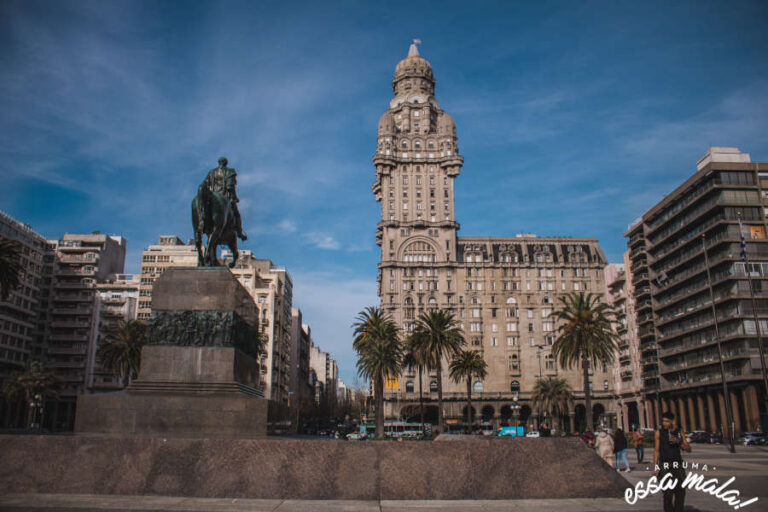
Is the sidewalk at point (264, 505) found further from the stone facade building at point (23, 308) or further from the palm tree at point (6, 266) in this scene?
the stone facade building at point (23, 308)

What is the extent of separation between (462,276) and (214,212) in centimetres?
9554

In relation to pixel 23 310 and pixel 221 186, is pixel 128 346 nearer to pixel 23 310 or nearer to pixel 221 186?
pixel 23 310

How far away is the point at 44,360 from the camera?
3925 inches

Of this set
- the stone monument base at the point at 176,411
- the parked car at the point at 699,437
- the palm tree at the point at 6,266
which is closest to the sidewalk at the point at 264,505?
the stone monument base at the point at 176,411

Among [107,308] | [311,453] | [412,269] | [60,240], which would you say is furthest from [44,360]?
[311,453]

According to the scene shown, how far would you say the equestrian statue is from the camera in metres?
19.1

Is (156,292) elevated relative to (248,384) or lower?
elevated

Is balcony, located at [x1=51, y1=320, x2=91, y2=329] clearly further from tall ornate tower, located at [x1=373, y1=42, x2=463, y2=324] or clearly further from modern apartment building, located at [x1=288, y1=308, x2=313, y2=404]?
tall ornate tower, located at [x1=373, y1=42, x2=463, y2=324]

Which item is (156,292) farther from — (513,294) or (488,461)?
(513,294)

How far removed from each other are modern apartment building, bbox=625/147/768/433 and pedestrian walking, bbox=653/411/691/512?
54.4 m

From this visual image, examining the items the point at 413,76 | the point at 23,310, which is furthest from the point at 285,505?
the point at 413,76

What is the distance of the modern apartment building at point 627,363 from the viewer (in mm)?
97312

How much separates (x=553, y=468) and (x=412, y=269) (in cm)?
9853

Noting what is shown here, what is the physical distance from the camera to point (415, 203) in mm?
115062
